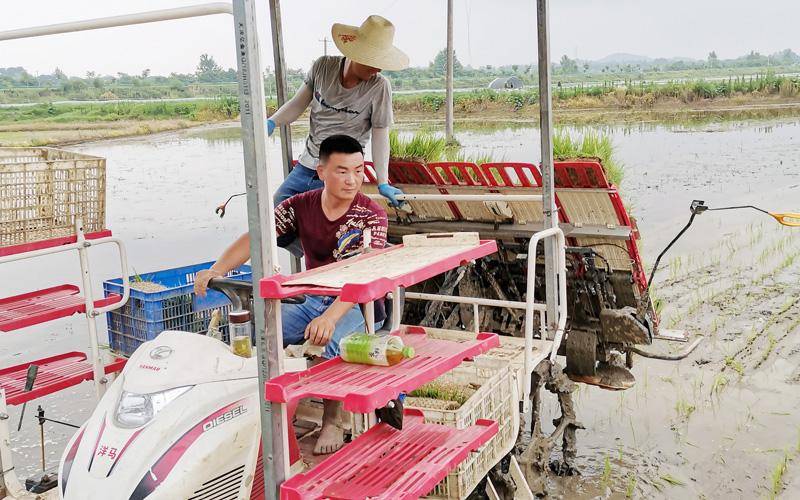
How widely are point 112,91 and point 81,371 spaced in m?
20.5

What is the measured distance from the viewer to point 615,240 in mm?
4758

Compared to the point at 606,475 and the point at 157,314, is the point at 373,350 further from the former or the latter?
the point at 606,475

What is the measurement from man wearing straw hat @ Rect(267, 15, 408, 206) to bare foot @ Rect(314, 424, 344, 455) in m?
1.75

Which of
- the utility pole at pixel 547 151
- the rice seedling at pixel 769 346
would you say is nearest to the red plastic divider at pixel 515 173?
the utility pole at pixel 547 151

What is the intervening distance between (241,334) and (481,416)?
3.61ft

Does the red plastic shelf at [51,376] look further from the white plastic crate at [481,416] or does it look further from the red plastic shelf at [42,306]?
the white plastic crate at [481,416]

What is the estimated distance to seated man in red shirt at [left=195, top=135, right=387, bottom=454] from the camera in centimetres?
347

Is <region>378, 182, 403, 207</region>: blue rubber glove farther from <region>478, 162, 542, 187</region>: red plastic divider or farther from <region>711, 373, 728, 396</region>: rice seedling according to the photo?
<region>711, 373, 728, 396</region>: rice seedling

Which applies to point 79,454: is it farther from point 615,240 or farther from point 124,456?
point 615,240

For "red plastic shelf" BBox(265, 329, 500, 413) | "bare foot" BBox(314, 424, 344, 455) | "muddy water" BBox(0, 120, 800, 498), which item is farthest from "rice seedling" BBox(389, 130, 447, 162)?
"red plastic shelf" BBox(265, 329, 500, 413)

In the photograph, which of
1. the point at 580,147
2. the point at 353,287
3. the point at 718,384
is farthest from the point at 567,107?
the point at 353,287

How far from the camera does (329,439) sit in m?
3.16

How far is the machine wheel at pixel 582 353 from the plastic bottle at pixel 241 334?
251 cm

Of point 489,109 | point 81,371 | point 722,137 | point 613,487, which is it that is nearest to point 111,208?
point 81,371
